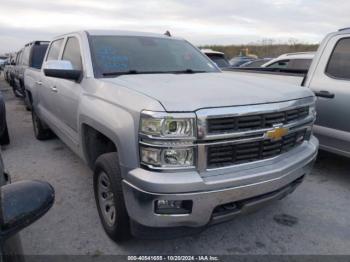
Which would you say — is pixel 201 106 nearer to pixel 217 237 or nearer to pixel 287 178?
pixel 287 178

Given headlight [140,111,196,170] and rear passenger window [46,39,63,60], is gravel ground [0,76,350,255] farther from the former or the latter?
rear passenger window [46,39,63,60]

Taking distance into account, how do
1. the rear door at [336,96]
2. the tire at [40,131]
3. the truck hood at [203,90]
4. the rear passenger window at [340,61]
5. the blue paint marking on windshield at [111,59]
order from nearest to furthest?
1. the truck hood at [203,90]
2. the blue paint marking on windshield at [111,59]
3. the rear door at [336,96]
4. the rear passenger window at [340,61]
5. the tire at [40,131]

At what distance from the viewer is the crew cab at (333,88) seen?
401cm

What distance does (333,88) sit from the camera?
4.10 metres

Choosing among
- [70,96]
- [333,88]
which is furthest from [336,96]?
[70,96]

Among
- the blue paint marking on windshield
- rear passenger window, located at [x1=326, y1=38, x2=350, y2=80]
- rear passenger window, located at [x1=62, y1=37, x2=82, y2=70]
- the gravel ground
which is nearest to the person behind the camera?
the gravel ground

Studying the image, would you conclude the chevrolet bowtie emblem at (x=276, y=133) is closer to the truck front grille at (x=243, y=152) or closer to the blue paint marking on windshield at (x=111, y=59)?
the truck front grille at (x=243, y=152)

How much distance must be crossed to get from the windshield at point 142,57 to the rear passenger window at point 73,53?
27 centimetres

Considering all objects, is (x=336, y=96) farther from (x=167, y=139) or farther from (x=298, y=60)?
(x=298, y=60)

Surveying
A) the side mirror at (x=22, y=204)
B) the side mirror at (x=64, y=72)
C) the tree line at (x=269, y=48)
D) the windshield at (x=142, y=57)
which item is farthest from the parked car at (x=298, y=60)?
the tree line at (x=269, y=48)

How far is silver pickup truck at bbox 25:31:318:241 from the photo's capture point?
2270 millimetres

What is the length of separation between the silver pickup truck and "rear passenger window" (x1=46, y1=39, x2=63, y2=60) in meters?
1.57

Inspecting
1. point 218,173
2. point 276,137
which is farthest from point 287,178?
point 218,173

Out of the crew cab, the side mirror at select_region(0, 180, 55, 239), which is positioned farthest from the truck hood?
the crew cab
